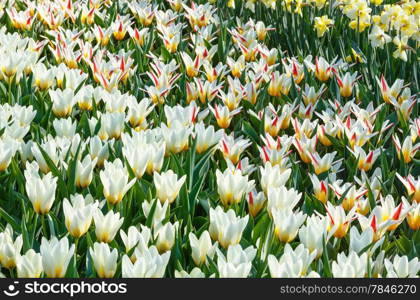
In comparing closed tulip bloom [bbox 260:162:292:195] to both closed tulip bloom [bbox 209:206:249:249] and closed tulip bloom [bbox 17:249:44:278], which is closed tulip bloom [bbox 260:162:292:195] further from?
closed tulip bloom [bbox 17:249:44:278]

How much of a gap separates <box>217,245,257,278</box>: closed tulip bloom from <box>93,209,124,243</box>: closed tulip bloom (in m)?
0.31

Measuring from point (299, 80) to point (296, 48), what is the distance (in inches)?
21.1

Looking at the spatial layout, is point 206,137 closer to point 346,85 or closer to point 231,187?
point 231,187

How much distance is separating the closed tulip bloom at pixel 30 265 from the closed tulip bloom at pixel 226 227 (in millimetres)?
478

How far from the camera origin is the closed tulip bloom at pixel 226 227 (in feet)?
7.07

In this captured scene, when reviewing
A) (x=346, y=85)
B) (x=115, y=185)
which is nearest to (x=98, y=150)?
(x=115, y=185)

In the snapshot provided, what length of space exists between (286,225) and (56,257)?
625 millimetres

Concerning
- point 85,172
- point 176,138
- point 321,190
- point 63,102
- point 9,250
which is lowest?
point 9,250

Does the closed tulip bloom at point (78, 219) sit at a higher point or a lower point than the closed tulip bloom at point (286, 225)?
higher

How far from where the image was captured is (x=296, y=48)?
410 centimetres

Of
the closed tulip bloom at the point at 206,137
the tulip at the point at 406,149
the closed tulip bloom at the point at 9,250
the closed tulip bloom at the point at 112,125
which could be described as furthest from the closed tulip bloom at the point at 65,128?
the tulip at the point at 406,149

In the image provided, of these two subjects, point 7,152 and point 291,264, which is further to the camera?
point 7,152

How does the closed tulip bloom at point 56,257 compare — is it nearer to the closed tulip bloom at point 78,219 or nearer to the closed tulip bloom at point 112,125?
the closed tulip bloom at point 78,219

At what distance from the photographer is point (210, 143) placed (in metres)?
2.80
